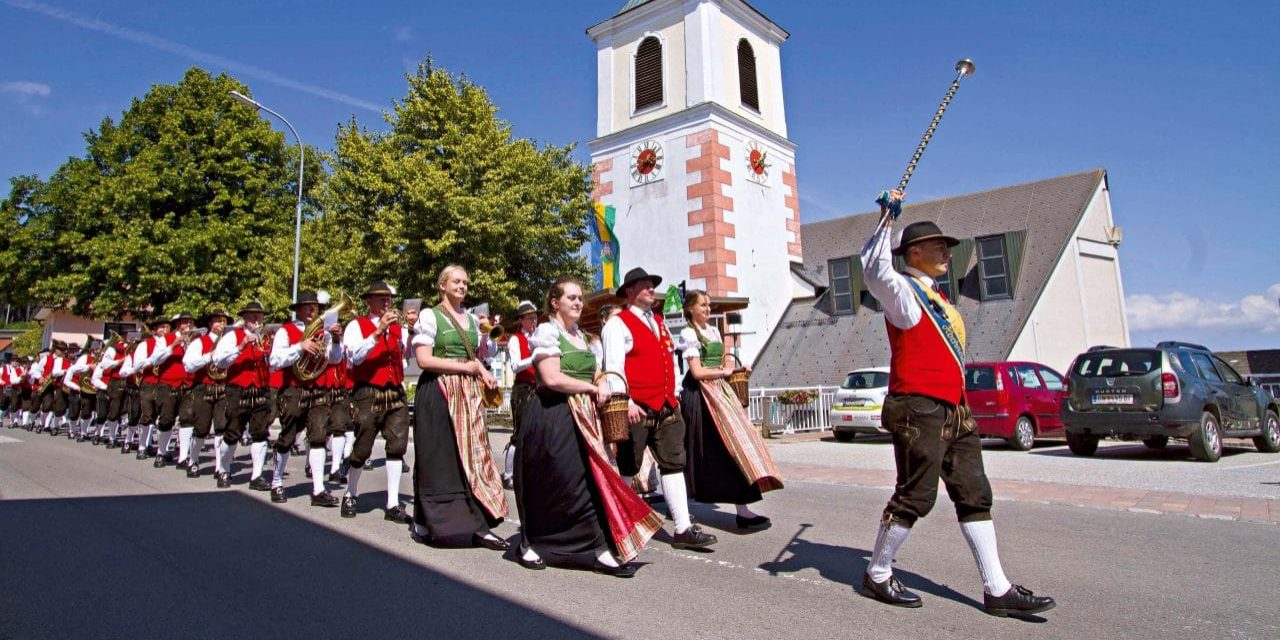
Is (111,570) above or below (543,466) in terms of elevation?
below

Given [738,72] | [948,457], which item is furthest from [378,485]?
[738,72]

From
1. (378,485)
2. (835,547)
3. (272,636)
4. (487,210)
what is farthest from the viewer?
(487,210)

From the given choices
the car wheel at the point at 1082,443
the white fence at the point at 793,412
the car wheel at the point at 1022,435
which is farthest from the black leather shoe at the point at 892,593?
the white fence at the point at 793,412

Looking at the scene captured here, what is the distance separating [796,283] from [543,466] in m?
20.3

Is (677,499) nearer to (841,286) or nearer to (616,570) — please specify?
(616,570)

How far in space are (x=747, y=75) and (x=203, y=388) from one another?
1771 cm

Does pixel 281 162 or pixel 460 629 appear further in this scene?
pixel 281 162

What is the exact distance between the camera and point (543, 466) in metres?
4.91

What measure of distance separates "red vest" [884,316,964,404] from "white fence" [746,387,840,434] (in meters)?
13.4

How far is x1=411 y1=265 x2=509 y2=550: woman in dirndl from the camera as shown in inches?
219

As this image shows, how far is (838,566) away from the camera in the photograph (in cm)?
501

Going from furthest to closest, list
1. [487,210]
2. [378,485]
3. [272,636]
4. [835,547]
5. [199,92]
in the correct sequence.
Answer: [199,92] < [487,210] < [378,485] < [835,547] < [272,636]

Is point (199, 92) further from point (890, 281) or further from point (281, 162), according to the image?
point (890, 281)

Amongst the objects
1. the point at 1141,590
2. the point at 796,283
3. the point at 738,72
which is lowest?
the point at 1141,590
